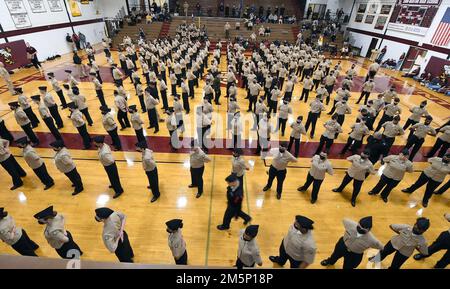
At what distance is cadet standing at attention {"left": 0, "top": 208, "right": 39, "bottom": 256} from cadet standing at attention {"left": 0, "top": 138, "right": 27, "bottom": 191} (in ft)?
7.79

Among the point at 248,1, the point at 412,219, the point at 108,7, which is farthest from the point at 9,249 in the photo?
the point at 248,1

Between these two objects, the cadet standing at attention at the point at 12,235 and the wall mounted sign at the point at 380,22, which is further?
the wall mounted sign at the point at 380,22

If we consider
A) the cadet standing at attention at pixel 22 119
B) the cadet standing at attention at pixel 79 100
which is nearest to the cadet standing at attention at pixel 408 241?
the cadet standing at attention at pixel 79 100

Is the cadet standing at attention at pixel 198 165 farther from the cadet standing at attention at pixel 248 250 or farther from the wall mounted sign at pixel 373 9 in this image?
the wall mounted sign at pixel 373 9

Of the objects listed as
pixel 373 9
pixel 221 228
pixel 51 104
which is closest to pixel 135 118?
pixel 51 104

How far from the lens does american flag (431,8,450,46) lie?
1521cm

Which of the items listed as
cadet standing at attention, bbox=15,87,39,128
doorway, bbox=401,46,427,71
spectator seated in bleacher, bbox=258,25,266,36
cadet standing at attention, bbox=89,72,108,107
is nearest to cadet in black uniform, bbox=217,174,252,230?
cadet standing at attention, bbox=15,87,39,128

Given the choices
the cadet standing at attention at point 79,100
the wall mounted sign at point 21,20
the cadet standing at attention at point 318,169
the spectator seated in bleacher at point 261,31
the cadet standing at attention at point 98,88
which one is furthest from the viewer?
the spectator seated in bleacher at point 261,31

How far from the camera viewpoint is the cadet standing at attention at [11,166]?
5613 mm

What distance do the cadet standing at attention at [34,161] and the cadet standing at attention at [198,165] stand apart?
12.4ft

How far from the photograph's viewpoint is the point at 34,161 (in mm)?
5617

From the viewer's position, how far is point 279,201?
6.10m

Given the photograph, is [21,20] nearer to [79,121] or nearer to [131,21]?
[131,21]
